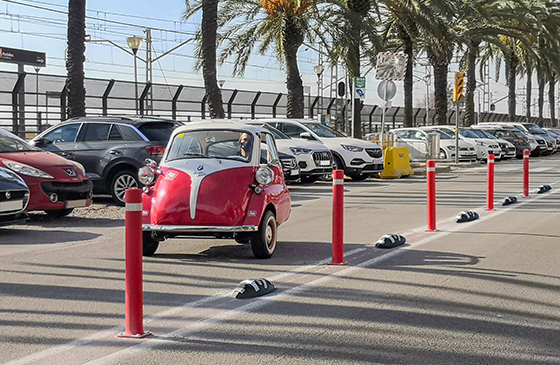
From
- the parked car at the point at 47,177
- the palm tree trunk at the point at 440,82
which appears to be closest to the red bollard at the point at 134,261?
A: the parked car at the point at 47,177

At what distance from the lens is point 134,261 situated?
543 cm

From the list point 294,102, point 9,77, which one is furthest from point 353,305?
point 294,102

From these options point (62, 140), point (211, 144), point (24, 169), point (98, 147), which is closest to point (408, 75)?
point (62, 140)

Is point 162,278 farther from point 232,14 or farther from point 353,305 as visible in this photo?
point 232,14

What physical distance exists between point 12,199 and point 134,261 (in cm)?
599

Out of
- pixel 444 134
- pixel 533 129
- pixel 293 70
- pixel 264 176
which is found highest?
pixel 293 70

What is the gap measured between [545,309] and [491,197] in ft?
26.5

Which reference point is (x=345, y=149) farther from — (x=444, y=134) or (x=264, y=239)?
(x=264, y=239)

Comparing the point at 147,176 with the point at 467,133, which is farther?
the point at 467,133

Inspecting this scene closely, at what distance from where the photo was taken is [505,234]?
10961mm

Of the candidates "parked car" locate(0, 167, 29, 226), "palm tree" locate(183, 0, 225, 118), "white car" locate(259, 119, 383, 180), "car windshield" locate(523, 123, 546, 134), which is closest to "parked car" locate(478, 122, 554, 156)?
"car windshield" locate(523, 123, 546, 134)

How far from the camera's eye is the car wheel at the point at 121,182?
14.8 metres

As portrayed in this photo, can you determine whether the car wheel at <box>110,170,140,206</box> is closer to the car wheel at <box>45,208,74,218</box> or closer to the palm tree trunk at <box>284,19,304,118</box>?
the car wheel at <box>45,208,74,218</box>

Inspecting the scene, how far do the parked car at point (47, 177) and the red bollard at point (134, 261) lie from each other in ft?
24.1
